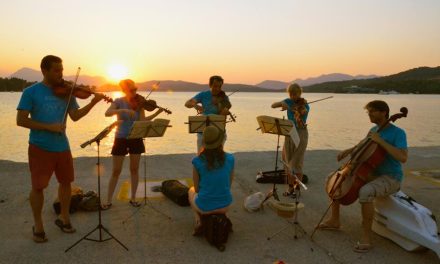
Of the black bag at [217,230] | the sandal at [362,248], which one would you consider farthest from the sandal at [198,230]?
the sandal at [362,248]

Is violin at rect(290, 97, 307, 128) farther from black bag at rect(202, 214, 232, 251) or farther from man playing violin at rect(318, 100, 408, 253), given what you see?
black bag at rect(202, 214, 232, 251)

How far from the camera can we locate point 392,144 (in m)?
4.87

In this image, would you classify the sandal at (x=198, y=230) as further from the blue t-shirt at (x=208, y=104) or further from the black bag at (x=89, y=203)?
the blue t-shirt at (x=208, y=104)

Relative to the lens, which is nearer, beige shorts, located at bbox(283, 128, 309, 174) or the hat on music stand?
the hat on music stand

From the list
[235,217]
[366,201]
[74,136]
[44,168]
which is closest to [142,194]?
[235,217]

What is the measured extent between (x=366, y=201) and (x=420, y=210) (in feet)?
2.33

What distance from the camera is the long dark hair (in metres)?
4.83

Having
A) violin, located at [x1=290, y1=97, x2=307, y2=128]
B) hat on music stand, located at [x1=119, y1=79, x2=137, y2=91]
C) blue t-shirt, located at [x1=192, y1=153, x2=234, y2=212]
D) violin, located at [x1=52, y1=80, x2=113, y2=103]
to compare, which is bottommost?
blue t-shirt, located at [x1=192, y1=153, x2=234, y2=212]

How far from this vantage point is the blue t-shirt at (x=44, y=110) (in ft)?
15.1

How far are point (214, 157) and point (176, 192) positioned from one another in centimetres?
216

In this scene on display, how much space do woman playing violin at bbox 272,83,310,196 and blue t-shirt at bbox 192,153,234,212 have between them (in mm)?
2164

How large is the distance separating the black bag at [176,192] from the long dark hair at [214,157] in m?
1.92

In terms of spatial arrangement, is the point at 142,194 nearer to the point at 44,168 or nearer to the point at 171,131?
the point at 44,168

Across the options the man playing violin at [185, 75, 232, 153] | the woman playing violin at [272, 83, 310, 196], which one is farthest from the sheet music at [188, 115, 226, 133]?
the woman playing violin at [272, 83, 310, 196]
